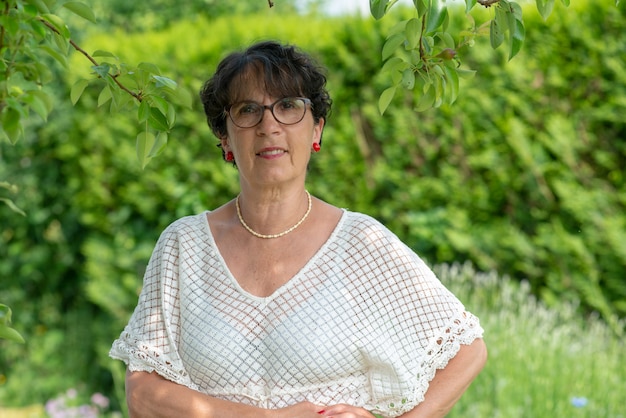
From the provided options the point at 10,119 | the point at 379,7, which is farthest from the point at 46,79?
the point at 379,7

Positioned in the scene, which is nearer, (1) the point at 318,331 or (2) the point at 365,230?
(1) the point at 318,331

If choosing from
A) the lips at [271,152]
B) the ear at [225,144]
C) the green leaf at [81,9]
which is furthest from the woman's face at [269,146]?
the green leaf at [81,9]

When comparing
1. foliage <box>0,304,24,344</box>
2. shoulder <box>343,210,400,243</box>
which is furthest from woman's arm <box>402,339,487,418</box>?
foliage <box>0,304,24,344</box>

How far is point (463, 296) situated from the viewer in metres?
4.70

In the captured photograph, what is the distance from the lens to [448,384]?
2.27 m

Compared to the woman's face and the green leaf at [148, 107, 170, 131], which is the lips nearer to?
the woman's face

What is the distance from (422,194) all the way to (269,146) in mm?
3046

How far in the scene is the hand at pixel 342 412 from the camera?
7.18 feet

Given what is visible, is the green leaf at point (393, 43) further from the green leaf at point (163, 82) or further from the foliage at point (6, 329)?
the foliage at point (6, 329)

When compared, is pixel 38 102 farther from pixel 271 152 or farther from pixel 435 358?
pixel 435 358

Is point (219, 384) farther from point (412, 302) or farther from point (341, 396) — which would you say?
point (412, 302)

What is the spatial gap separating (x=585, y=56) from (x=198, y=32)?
2.87 m

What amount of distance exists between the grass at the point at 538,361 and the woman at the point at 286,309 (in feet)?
5.14

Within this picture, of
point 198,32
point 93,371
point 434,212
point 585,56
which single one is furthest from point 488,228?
point 93,371
